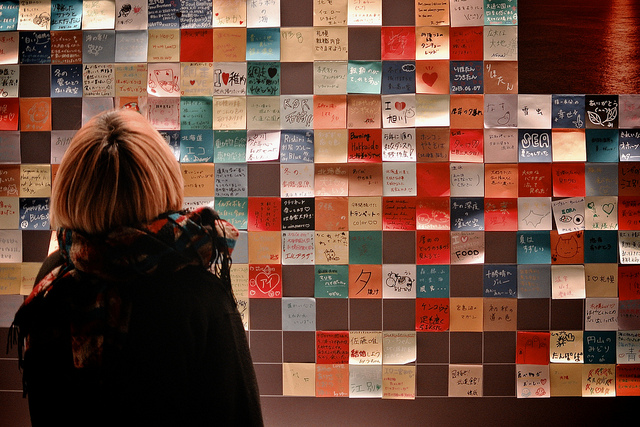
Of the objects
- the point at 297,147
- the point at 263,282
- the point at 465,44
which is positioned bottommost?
the point at 263,282

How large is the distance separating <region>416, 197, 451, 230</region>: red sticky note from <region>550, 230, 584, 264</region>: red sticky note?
0.46 metres

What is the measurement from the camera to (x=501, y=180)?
1874 millimetres

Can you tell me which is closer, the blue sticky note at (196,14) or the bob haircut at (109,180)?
the bob haircut at (109,180)

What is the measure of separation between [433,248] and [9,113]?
1.96m

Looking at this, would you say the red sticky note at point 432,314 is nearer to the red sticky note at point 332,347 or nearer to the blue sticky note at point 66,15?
the red sticky note at point 332,347

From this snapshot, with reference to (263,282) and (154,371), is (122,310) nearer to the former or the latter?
(154,371)

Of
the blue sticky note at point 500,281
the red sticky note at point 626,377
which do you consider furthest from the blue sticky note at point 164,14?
the red sticky note at point 626,377

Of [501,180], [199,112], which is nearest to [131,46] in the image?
[199,112]

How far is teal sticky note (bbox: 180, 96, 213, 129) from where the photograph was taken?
1889mm

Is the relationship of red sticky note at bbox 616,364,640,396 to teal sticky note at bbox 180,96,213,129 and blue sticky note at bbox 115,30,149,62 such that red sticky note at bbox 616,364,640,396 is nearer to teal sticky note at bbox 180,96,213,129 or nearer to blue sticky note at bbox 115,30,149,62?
teal sticky note at bbox 180,96,213,129

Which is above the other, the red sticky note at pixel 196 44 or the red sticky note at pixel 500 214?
the red sticky note at pixel 196 44

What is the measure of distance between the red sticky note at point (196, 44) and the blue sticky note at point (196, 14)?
23 millimetres

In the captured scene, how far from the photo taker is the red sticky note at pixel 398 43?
6.14 ft

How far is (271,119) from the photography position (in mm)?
1883
